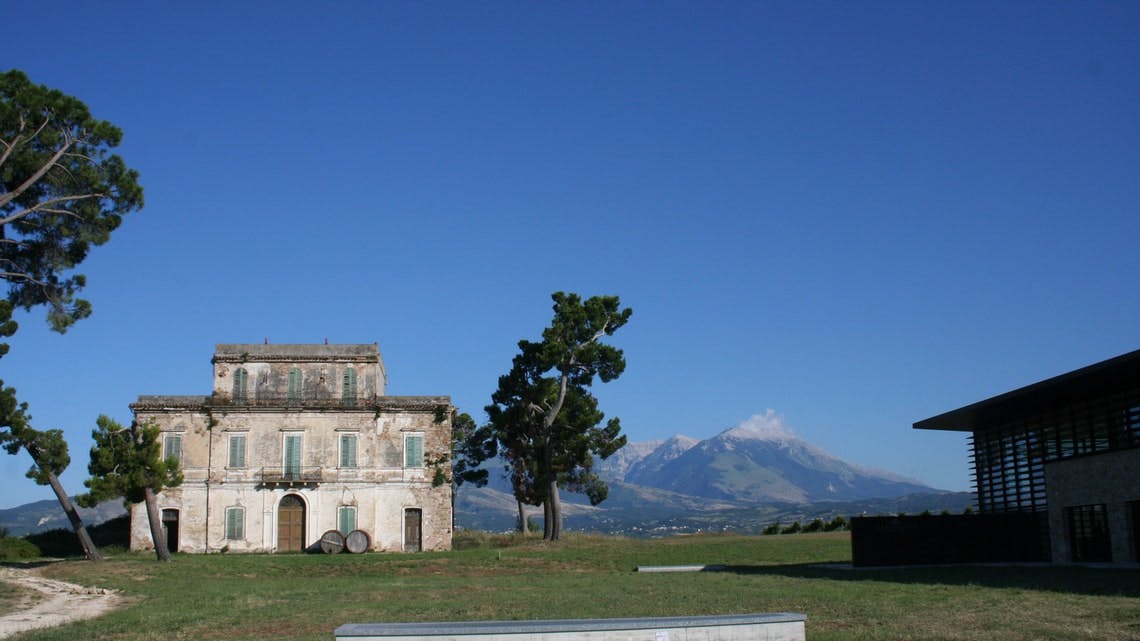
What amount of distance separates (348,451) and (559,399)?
9.14 metres

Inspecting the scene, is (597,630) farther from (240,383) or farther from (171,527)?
(240,383)

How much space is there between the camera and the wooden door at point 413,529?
45.1 meters

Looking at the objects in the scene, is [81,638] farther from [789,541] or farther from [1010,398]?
[789,541]

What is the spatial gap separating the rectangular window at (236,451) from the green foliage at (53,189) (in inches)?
450

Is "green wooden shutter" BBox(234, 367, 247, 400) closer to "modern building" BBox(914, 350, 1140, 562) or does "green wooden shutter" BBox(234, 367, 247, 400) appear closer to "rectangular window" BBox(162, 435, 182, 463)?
"rectangular window" BBox(162, 435, 182, 463)

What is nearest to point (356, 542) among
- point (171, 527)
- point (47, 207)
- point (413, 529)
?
point (413, 529)

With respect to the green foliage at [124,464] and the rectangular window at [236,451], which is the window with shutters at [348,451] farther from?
the green foliage at [124,464]

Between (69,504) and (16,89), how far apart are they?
13.2 meters

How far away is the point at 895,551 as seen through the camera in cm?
2995

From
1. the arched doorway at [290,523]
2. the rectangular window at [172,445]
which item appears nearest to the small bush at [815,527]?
the arched doorway at [290,523]

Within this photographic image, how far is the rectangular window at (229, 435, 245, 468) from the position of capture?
44875 millimetres

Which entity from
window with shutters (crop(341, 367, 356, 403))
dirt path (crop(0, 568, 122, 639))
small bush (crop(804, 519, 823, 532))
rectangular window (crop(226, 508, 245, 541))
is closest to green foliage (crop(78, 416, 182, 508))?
dirt path (crop(0, 568, 122, 639))

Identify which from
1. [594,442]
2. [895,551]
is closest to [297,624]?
[895,551]

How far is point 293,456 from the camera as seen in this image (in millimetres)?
45125
